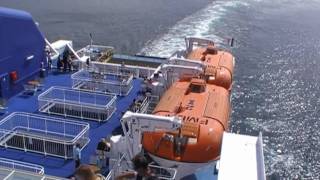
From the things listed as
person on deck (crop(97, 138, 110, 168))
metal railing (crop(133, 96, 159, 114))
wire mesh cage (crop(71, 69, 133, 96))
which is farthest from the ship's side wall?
person on deck (crop(97, 138, 110, 168))

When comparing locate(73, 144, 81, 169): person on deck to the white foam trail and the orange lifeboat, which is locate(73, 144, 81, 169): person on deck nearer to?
the orange lifeboat

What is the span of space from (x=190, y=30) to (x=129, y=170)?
30.4m

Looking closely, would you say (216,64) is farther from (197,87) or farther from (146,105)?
(197,87)

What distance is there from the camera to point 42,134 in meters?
14.4

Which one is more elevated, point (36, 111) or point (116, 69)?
point (116, 69)

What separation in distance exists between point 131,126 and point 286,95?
19.9 meters

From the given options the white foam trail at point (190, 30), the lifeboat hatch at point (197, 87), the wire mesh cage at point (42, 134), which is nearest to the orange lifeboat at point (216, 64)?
the lifeboat hatch at point (197, 87)

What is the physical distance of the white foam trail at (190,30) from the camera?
118 feet

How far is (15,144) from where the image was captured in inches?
556

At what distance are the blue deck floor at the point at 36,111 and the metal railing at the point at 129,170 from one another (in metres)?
1.54

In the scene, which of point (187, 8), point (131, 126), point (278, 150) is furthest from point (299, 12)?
point (131, 126)

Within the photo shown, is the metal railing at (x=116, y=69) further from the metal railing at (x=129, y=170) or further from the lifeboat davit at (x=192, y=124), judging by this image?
the metal railing at (x=129, y=170)

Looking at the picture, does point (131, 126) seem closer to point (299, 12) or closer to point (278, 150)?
point (278, 150)

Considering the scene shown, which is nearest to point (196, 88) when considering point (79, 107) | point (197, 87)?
point (197, 87)
